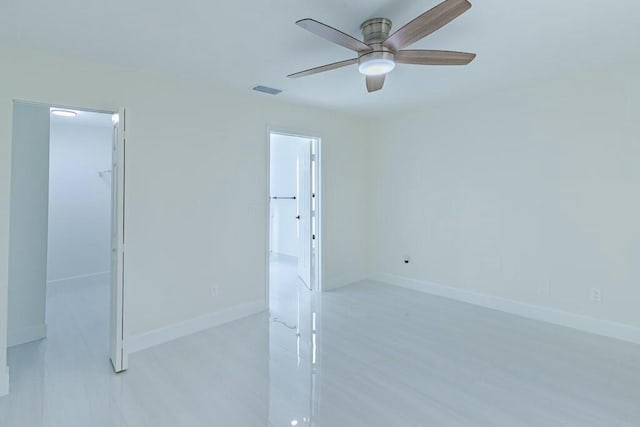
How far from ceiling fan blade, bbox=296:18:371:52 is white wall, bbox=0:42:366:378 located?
1864 mm

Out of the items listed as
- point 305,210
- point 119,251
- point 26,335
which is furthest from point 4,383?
point 305,210

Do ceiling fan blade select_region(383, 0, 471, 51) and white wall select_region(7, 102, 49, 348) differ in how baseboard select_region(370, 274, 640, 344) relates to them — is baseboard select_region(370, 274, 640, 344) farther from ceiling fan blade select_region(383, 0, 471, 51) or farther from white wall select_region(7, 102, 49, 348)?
white wall select_region(7, 102, 49, 348)

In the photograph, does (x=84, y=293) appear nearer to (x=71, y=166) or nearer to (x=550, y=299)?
(x=71, y=166)

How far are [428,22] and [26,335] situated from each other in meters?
4.09

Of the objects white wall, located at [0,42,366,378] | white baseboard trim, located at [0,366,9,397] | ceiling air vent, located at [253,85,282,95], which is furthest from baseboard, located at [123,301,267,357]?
ceiling air vent, located at [253,85,282,95]

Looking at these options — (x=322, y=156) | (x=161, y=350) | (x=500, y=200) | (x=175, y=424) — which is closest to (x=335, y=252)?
(x=322, y=156)

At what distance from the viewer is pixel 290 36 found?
2.30 m

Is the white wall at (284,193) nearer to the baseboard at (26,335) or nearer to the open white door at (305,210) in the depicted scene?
the open white door at (305,210)

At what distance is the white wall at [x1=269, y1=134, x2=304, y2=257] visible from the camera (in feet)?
21.9

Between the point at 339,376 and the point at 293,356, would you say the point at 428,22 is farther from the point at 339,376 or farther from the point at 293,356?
the point at 293,356

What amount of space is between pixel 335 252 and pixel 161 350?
251cm

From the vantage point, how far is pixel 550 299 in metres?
3.38

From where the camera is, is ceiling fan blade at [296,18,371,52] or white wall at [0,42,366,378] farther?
white wall at [0,42,366,378]

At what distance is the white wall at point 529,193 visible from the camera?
2.98 metres
